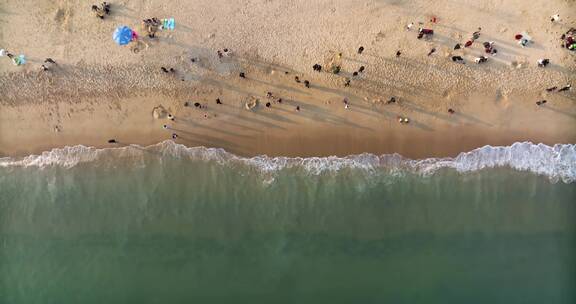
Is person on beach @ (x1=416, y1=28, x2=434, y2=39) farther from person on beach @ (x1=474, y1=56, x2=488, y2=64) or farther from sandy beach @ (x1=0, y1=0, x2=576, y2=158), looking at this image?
person on beach @ (x1=474, y1=56, x2=488, y2=64)

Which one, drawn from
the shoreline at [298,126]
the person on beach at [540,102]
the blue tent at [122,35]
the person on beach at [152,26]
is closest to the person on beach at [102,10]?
the blue tent at [122,35]

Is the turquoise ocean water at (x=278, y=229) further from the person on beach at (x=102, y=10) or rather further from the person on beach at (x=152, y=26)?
the person on beach at (x=102, y=10)

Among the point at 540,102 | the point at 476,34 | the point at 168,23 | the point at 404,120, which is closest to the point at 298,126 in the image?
the point at 404,120

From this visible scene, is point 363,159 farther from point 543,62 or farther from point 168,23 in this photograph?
point 168,23

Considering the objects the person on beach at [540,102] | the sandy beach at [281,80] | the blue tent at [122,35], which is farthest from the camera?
the sandy beach at [281,80]

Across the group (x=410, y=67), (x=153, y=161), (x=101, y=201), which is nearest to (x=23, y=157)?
(x=101, y=201)

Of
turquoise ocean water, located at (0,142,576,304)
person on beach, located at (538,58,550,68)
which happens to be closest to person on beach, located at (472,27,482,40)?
person on beach, located at (538,58,550,68)
